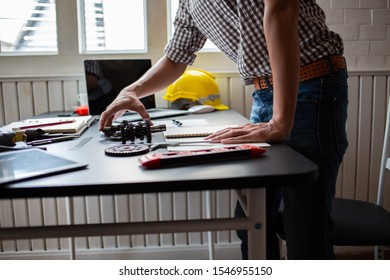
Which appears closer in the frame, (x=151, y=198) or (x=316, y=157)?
(x=316, y=157)

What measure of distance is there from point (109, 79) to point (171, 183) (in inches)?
44.4

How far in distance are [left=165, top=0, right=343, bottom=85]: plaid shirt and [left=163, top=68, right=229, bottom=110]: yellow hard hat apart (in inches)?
18.0

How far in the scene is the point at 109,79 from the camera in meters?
1.63

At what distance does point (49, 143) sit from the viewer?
0.95m

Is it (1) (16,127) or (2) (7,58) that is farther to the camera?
(2) (7,58)

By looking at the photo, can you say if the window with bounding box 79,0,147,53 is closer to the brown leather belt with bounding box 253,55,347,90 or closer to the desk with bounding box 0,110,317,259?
the brown leather belt with bounding box 253,55,347,90

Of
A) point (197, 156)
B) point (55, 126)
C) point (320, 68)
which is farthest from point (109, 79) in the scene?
point (197, 156)

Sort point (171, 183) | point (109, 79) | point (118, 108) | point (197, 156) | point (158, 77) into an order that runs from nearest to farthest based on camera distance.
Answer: point (171, 183) < point (197, 156) < point (118, 108) < point (158, 77) < point (109, 79)

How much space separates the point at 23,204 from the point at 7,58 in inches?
26.6

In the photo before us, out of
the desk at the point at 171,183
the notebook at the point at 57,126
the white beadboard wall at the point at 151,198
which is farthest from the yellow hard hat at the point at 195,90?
the desk at the point at 171,183

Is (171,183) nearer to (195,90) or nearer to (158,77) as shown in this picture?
(158,77)

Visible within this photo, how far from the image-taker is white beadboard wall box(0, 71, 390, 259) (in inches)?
72.0
